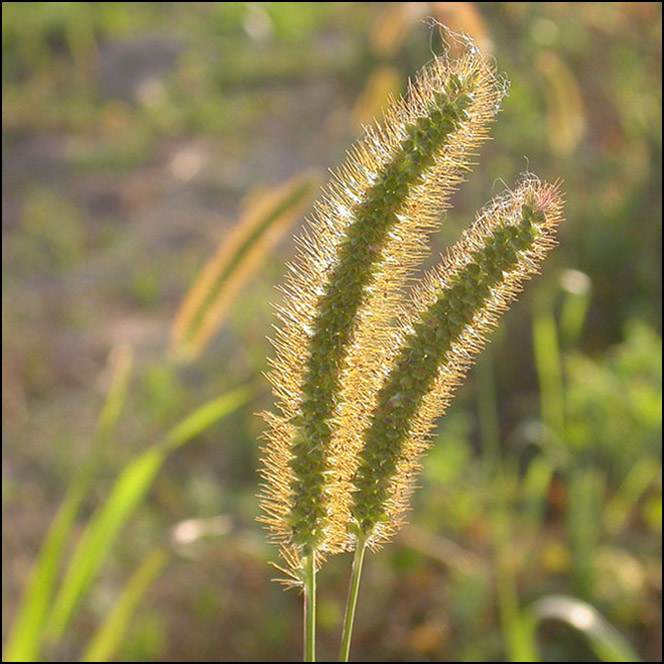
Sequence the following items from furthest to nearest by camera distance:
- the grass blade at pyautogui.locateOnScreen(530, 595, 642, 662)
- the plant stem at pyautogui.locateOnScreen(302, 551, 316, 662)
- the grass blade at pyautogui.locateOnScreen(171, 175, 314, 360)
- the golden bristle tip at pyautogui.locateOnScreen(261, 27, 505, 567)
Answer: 1. the grass blade at pyautogui.locateOnScreen(171, 175, 314, 360)
2. the grass blade at pyautogui.locateOnScreen(530, 595, 642, 662)
3. the plant stem at pyautogui.locateOnScreen(302, 551, 316, 662)
4. the golden bristle tip at pyautogui.locateOnScreen(261, 27, 505, 567)

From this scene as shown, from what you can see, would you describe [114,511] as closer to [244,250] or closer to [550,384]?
[244,250]

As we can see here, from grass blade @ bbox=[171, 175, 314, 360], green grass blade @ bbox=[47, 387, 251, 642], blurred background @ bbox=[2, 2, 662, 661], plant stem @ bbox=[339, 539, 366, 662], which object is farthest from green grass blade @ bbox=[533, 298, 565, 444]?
plant stem @ bbox=[339, 539, 366, 662]

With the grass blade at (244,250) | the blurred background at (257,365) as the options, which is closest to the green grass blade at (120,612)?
the blurred background at (257,365)

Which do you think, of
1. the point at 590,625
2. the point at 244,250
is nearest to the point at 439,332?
the point at 590,625

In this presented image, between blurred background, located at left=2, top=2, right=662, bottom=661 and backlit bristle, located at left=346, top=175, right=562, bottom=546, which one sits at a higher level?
backlit bristle, located at left=346, top=175, right=562, bottom=546

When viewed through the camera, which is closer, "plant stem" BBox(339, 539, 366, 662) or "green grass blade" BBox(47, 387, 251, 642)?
"plant stem" BBox(339, 539, 366, 662)

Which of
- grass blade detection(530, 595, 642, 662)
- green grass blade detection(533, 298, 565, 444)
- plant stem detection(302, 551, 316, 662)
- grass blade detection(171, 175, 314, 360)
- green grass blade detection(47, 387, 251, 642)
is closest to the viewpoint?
plant stem detection(302, 551, 316, 662)

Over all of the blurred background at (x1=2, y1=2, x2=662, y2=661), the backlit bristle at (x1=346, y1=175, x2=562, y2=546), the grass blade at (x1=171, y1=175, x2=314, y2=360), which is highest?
the backlit bristle at (x1=346, y1=175, x2=562, y2=546)

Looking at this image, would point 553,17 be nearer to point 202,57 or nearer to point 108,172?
point 202,57

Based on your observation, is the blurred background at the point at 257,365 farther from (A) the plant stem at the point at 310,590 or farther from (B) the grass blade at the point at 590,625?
(A) the plant stem at the point at 310,590

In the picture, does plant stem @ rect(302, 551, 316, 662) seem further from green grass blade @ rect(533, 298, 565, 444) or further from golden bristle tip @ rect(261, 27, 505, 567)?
green grass blade @ rect(533, 298, 565, 444)
